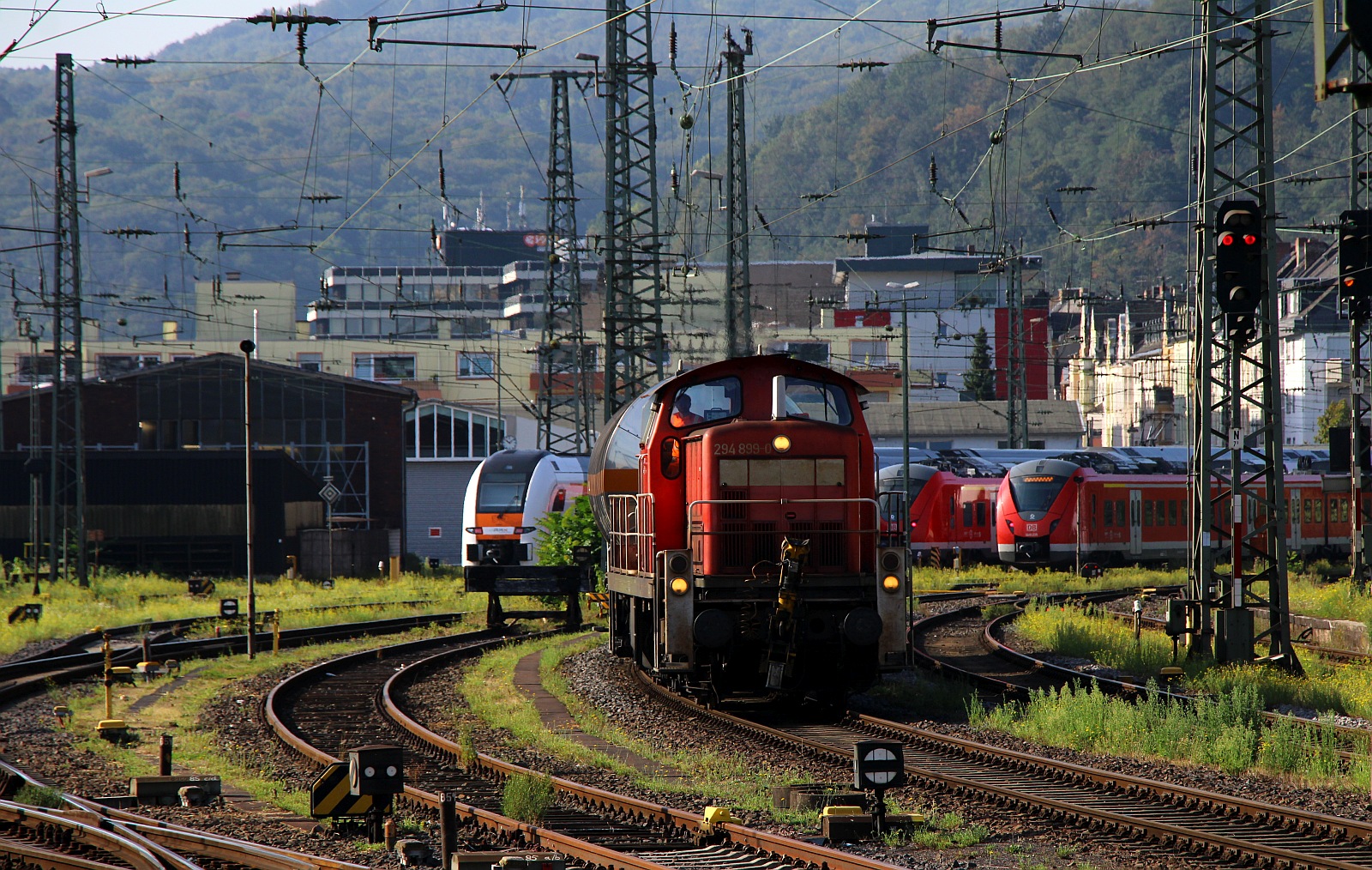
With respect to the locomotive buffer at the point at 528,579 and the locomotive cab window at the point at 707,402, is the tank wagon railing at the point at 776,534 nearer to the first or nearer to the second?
the locomotive cab window at the point at 707,402

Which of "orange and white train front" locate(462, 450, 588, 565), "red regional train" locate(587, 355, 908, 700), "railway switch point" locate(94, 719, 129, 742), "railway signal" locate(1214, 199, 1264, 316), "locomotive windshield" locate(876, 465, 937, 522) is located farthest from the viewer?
"locomotive windshield" locate(876, 465, 937, 522)

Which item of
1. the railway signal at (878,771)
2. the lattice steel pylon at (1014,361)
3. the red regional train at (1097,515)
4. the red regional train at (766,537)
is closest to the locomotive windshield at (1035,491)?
the red regional train at (1097,515)

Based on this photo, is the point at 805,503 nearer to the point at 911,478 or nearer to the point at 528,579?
the point at 528,579

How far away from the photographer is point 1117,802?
1073 centimetres

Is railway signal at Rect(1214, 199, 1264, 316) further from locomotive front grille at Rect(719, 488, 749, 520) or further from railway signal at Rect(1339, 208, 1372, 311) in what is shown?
locomotive front grille at Rect(719, 488, 749, 520)

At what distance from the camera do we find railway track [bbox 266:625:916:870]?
28.7 feet

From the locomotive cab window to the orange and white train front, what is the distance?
18262mm

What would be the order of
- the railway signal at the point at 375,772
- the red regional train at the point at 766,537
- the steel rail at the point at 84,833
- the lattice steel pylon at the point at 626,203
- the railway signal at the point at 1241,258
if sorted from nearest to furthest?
the steel rail at the point at 84,833
the railway signal at the point at 375,772
the red regional train at the point at 766,537
the railway signal at the point at 1241,258
the lattice steel pylon at the point at 626,203

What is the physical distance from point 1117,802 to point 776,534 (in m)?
4.68

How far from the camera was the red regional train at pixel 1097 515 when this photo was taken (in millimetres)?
38312

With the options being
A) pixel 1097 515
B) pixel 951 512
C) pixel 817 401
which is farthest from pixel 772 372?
pixel 951 512

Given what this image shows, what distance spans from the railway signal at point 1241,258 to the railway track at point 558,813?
10598mm

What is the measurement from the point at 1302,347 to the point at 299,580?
55.9 m

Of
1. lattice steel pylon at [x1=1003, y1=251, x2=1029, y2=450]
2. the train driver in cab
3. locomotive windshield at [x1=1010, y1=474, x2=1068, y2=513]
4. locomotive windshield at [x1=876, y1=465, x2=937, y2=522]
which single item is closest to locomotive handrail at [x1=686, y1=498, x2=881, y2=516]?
the train driver in cab
